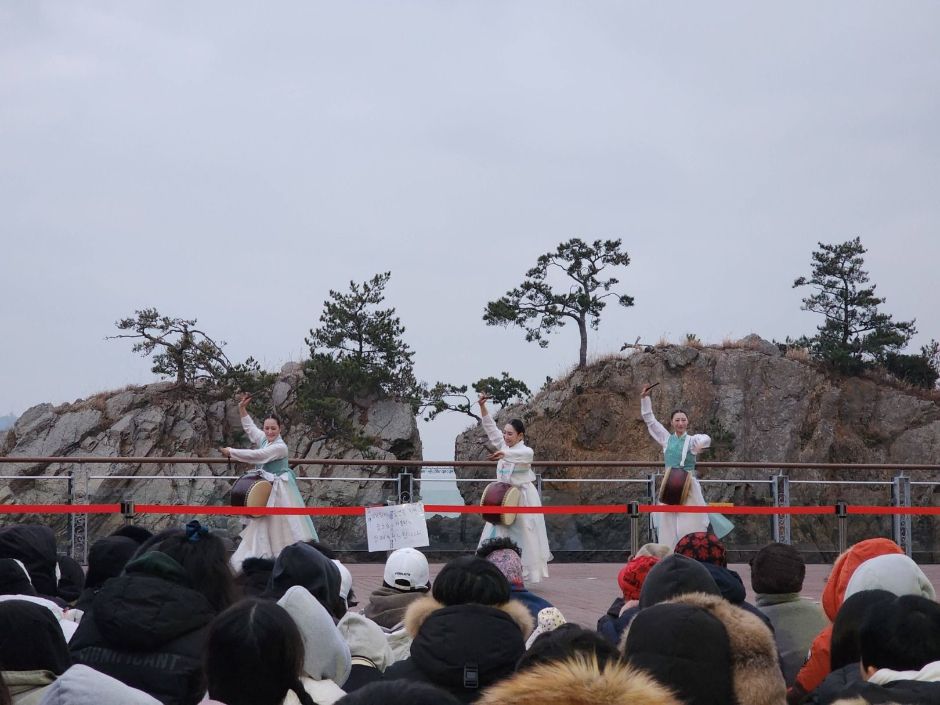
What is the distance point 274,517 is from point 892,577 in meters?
8.78

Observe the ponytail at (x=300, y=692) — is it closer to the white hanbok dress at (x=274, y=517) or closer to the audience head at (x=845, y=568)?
the audience head at (x=845, y=568)

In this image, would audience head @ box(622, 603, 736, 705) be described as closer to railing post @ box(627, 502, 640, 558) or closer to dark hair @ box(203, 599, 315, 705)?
dark hair @ box(203, 599, 315, 705)

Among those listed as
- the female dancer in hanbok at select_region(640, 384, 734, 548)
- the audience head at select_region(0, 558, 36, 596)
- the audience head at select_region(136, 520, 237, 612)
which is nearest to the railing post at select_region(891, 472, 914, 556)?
the female dancer in hanbok at select_region(640, 384, 734, 548)

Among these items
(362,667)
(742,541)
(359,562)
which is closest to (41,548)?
(362,667)

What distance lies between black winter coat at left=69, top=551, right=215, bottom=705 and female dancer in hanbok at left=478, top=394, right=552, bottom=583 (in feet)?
28.0

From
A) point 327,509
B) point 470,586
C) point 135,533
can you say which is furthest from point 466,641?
point 327,509

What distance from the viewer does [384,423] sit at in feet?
82.3

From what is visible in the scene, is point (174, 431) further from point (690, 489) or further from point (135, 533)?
point (135, 533)

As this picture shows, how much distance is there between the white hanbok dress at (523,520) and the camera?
12.3 m

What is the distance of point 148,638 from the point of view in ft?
11.7

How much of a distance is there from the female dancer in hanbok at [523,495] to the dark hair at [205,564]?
7900mm

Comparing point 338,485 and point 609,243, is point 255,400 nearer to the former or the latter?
point 338,485

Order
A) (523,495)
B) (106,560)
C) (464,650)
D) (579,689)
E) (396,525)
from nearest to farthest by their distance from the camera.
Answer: (579,689), (464,650), (106,560), (396,525), (523,495)

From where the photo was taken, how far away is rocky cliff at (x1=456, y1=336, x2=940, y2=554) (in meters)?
25.2
